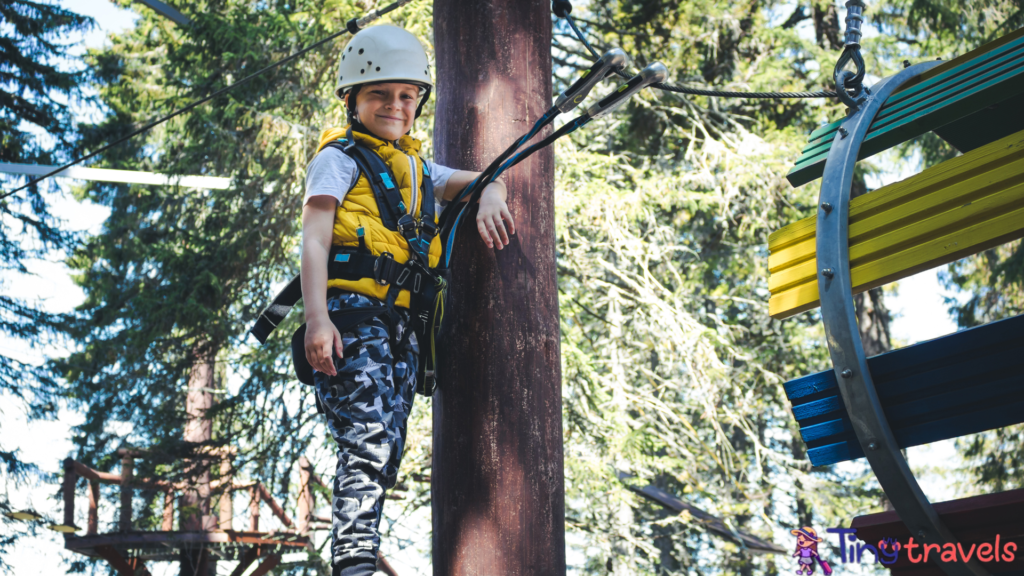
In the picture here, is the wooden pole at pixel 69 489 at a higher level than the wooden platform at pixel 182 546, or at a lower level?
higher

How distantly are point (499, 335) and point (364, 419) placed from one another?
43 centimetres

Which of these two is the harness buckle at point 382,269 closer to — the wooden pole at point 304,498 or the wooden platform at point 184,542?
the wooden pole at point 304,498

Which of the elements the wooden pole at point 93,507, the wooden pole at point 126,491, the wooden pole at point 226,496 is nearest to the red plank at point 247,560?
the wooden pole at point 226,496

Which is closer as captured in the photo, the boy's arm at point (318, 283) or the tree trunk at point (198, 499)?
the boy's arm at point (318, 283)

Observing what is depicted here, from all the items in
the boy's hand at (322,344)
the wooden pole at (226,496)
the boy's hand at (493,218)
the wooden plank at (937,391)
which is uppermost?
the wooden pole at (226,496)

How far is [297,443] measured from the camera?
30.1ft

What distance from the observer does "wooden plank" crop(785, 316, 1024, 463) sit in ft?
6.49

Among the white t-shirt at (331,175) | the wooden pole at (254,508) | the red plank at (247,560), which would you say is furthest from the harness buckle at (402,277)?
the red plank at (247,560)

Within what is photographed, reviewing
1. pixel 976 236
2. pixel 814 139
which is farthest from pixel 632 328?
pixel 976 236

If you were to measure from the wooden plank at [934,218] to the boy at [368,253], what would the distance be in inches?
37.4

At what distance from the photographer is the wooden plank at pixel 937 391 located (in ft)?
6.49

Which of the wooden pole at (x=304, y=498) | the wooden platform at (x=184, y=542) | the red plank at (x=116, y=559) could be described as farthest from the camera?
the red plank at (x=116, y=559)

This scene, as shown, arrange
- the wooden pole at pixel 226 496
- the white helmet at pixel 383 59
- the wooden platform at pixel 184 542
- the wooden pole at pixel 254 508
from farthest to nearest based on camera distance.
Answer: the wooden platform at pixel 184 542 → the wooden pole at pixel 254 508 → the wooden pole at pixel 226 496 → the white helmet at pixel 383 59

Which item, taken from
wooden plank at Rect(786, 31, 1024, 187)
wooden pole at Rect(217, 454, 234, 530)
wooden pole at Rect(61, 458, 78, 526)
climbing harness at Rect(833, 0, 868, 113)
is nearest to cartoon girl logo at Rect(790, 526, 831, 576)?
wooden plank at Rect(786, 31, 1024, 187)
